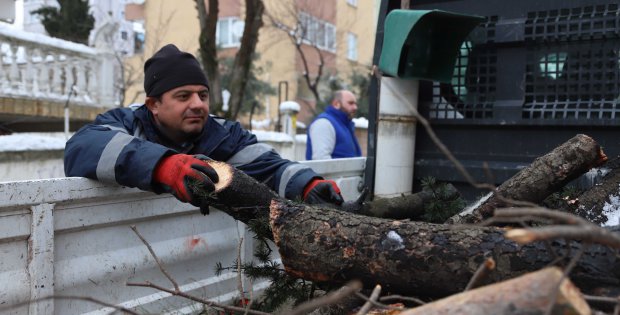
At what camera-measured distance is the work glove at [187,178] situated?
235 cm

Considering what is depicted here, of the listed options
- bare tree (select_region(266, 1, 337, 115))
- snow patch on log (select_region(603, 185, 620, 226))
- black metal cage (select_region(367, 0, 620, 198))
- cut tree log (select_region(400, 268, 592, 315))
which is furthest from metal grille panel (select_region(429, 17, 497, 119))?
bare tree (select_region(266, 1, 337, 115))

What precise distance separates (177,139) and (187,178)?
86 centimetres

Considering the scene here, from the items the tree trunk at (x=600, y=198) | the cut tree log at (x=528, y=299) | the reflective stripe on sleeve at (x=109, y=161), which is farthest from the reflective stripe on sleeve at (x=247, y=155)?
the cut tree log at (x=528, y=299)

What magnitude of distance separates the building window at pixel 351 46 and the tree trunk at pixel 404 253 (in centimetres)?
2621

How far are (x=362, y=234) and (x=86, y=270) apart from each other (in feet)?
4.08

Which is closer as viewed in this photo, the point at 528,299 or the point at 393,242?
the point at 528,299

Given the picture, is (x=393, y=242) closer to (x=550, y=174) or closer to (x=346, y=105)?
(x=550, y=174)

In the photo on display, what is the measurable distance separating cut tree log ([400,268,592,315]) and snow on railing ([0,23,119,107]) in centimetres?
912

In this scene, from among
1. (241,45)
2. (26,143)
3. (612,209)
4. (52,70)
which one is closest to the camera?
(612,209)

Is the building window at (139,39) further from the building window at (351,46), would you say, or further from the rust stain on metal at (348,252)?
the rust stain on metal at (348,252)

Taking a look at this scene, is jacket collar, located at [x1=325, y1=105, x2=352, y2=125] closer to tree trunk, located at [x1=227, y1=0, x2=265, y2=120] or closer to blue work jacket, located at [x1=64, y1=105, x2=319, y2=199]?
blue work jacket, located at [x1=64, y1=105, x2=319, y2=199]

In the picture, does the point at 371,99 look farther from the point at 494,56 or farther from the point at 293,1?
the point at 293,1

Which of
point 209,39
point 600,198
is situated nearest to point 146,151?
point 600,198

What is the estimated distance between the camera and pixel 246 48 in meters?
8.96
